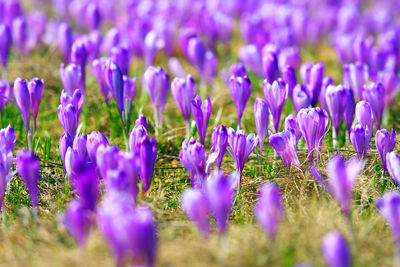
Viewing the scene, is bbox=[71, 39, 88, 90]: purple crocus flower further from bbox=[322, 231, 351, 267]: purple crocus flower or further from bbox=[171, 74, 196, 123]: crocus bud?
bbox=[322, 231, 351, 267]: purple crocus flower

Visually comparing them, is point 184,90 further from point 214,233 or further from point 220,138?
point 214,233

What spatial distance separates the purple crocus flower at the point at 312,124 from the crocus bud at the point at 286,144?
0.11 meters

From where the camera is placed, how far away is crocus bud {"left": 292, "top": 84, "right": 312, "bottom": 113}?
3.65 metres

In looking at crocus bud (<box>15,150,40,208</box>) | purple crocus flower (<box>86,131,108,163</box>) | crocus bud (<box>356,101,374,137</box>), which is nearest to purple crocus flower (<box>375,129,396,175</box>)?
crocus bud (<box>356,101,374,137</box>)

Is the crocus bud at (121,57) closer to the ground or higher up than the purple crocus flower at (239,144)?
higher up

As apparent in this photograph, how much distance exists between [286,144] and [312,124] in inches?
8.0

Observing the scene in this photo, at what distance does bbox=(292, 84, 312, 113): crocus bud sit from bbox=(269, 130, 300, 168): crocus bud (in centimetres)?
62

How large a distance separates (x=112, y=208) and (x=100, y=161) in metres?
0.67

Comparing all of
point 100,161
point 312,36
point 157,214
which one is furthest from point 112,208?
point 312,36

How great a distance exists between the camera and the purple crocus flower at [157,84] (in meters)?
3.81

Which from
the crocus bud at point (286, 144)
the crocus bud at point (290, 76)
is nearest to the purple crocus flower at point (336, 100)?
the crocus bud at point (290, 76)

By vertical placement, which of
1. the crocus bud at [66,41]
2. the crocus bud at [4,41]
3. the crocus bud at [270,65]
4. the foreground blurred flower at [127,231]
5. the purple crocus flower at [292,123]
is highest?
the crocus bud at [66,41]

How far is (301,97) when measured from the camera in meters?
3.66

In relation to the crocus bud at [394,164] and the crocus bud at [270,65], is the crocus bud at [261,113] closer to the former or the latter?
the crocus bud at [270,65]
